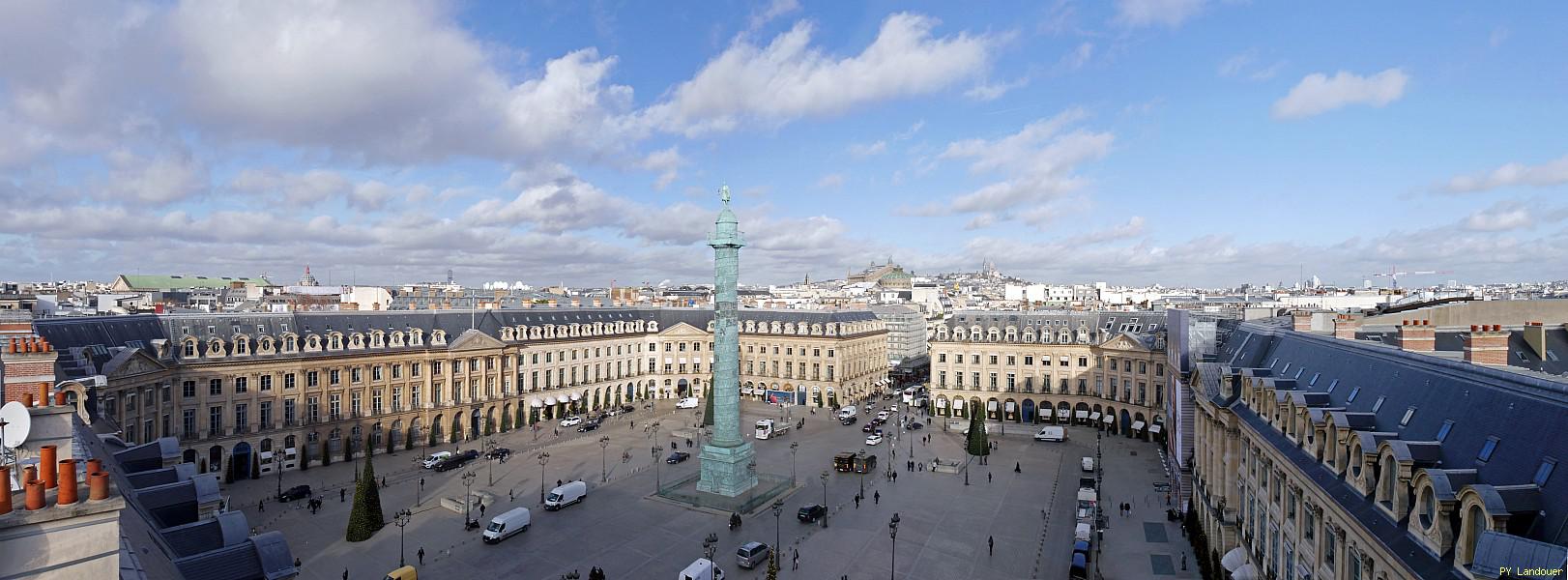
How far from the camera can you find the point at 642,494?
56219mm

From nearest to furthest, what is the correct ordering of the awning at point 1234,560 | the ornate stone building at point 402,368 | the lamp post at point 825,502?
the awning at point 1234,560
the lamp post at point 825,502
the ornate stone building at point 402,368

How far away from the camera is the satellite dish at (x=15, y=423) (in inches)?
469

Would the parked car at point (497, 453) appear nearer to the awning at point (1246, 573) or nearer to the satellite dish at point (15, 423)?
the awning at point (1246, 573)

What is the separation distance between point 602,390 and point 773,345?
2392cm

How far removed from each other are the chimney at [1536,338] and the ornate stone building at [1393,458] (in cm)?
15

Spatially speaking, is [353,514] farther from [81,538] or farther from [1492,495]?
[1492,495]

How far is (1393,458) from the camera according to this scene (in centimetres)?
1884

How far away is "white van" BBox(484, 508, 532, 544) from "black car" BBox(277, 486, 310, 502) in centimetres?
1837

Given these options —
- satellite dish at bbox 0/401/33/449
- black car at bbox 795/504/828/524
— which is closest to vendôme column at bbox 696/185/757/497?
black car at bbox 795/504/828/524

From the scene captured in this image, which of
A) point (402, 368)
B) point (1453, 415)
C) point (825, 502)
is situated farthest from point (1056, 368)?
point (402, 368)

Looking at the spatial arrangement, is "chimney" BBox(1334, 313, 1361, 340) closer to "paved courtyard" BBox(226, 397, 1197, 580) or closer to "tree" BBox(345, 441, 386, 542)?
"paved courtyard" BBox(226, 397, 1197, 580)

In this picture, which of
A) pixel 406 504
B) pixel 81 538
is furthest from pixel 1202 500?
pixel 406 504

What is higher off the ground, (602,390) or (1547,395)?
(1547,395)

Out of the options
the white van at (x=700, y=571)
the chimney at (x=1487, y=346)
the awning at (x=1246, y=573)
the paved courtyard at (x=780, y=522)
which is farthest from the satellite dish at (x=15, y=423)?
the awning at (x=1246, y=573)
